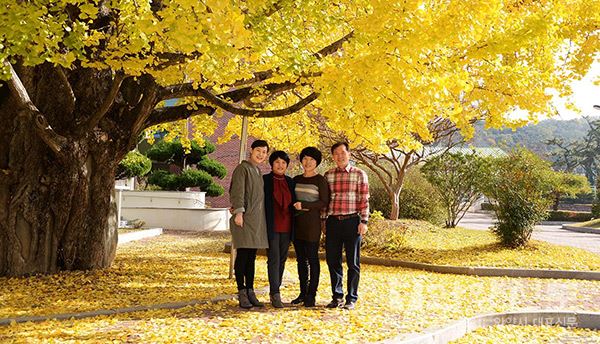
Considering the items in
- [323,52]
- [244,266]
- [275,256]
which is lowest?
[244,266]

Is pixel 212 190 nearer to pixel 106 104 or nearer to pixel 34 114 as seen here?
pixel 106 104

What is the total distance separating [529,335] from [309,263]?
91.8 inches

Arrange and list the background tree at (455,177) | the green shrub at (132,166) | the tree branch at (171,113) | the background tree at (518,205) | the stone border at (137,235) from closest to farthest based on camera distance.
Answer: the tree branch at (171,113) < the background tree at (518,205) < the stone border at (137,235) < the background tree at (455,177) < the green shrub at (132,166)

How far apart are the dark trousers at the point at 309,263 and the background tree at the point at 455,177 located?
14.5 meters

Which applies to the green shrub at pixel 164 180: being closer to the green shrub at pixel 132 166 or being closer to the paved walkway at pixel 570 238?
the green shrub at pixel 132 166

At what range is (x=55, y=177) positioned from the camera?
25.8ft

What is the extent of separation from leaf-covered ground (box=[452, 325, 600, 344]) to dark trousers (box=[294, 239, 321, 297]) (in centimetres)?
158

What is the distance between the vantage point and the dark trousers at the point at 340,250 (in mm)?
6078

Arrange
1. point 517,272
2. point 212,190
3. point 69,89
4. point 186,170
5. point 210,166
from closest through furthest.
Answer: point 69,89
point 517,272
point 186,170
point 212,190
point 210,166

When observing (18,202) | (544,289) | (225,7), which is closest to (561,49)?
(544,289)

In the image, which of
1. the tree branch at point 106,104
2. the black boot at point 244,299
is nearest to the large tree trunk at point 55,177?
the tree branch at point 106,104

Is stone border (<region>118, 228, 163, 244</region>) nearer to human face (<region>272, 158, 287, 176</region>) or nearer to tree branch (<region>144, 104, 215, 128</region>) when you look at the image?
tree branch (<region>144, 104, 215, 128</region>)

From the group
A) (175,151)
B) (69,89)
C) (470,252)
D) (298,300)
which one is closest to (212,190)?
(175,151)

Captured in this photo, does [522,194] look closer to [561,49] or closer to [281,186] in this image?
→ [561,49]
